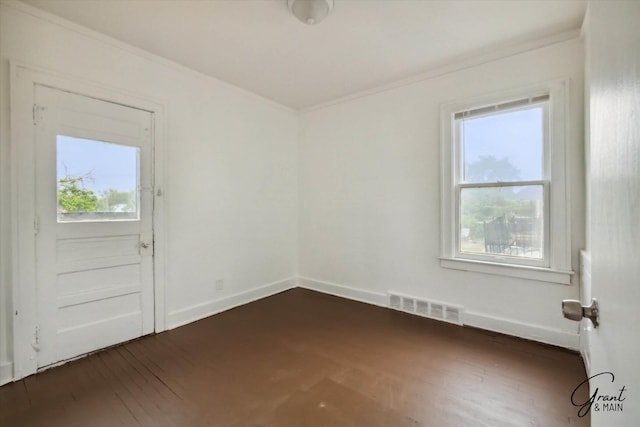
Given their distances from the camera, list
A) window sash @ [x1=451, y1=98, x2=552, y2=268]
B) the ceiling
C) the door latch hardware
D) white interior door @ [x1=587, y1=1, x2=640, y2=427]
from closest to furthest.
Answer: white interior door @ [x1=587, y1=1, x2=640, y2=427] < the door latch hardware < the ceiling < window sash @ [x1=451, y1=98, x2=552, y2=268]

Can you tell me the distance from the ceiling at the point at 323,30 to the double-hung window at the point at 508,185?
1.88ft

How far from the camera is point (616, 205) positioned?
0.56 m

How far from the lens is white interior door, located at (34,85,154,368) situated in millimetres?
2166

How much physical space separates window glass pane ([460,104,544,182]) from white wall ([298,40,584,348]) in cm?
25

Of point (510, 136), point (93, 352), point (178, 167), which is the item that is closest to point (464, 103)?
point (510, 136)

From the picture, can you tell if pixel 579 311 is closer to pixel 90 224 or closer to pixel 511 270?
pixel 511 270

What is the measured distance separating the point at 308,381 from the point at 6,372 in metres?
2.11

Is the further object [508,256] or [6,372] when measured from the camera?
[508,256]

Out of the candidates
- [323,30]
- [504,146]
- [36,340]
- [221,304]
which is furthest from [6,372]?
[504,146]

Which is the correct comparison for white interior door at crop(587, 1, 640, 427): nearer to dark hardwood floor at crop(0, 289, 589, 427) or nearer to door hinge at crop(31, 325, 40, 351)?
dark hardwood floor at crop(0, 289, 589, 427)

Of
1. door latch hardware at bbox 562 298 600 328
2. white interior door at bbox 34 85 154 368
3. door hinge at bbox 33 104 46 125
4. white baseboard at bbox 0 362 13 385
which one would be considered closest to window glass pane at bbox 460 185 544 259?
door latch hardware at bbox 562 298 600 328

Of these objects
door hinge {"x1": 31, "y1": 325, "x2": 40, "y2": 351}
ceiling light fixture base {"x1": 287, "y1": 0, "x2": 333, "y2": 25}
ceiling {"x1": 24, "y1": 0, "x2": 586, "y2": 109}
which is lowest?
door hinge {"x1": 31, "y1": 325, "x2": 40, "y2": 351}

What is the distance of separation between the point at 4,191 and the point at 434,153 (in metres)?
3.64

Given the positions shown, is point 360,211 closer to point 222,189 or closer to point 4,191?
point 222,189
